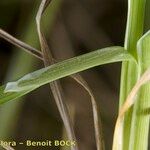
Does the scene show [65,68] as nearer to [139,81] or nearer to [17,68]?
[139,81]

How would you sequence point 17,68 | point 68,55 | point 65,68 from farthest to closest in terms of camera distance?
point 68,55 → point 17,68 → point 65,68

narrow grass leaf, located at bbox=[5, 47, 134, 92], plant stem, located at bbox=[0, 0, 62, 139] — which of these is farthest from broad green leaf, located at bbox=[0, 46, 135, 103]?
plant stem, located at bbox=[0, 0, 62, 139]

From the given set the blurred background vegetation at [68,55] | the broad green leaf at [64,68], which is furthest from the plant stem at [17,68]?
the broad green leaf at [64,68]

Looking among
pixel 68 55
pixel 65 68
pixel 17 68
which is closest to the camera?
pixel 65 68

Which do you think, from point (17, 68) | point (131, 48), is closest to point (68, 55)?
point (17, 68)

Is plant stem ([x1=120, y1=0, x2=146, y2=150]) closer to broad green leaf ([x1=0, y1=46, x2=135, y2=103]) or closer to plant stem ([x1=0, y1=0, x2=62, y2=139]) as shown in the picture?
broad green leaf ([x1=0, y1=46, x2=135, y2=103])

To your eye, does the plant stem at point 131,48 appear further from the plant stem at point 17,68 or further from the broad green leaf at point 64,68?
the plant stem at point 17,68
